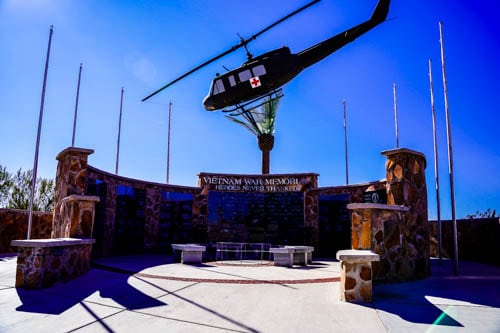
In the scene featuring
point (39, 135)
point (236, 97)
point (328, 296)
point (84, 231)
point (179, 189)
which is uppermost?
point (236, 97)

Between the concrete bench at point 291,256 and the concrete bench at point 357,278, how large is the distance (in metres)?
6.55

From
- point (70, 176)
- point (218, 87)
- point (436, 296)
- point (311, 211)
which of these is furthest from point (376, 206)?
point (311, 211)

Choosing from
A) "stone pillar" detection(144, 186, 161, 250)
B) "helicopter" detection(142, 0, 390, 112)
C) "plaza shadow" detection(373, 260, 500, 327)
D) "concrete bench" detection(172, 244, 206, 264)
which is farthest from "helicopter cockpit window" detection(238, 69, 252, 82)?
"stone pillar" detection(144, 186, 161, 250)

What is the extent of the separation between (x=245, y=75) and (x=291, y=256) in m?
7.41

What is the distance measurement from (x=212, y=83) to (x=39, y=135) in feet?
25.3

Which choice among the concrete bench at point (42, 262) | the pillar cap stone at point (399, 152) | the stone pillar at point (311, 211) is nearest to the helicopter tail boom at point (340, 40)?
the pillar cap stone at point (399, 152)

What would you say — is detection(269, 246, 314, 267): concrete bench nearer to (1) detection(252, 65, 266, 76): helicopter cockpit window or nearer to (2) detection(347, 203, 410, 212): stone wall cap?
(2) detection(347, 203, 410, 212): stone wall cap

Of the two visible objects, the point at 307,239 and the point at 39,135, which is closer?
the point at 39,135

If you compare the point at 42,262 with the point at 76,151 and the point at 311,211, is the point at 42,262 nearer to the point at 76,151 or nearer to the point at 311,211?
the point at 76,151


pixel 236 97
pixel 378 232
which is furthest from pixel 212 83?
pixel 378 232

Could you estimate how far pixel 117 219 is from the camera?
1728 cm

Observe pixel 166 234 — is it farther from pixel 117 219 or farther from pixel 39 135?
pixel 39 135

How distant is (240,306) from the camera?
6.51 metres

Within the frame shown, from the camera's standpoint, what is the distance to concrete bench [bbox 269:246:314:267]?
1354 centimetres
